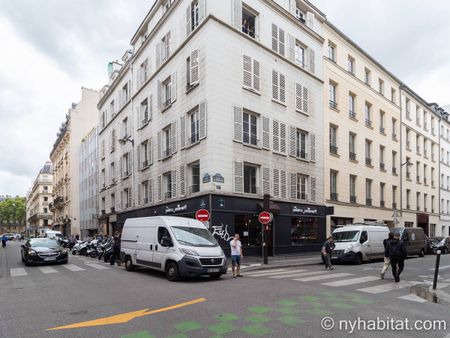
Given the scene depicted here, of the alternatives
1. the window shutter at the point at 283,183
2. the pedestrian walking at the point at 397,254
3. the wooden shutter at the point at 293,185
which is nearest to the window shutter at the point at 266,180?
the window shutter at the point at 283,183

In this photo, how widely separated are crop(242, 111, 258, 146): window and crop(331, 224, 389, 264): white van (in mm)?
6843

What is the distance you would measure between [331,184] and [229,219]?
1130 cm

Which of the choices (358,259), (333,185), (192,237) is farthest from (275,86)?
(192,237)

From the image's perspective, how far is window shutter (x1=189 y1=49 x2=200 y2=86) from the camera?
2111 cm

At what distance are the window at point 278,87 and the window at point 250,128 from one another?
2.31m

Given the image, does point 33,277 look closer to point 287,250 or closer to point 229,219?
point 229,219

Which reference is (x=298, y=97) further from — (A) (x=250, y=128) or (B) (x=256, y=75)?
(A) (x=250, y=128)

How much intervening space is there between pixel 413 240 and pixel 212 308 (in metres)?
19.2

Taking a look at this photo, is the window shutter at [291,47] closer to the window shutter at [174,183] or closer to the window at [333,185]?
the window at [333,185]

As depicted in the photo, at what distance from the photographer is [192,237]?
496 inches

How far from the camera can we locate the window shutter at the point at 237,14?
840 inches

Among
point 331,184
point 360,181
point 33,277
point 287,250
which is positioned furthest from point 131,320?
point 360,181

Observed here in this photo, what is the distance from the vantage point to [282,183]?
76.4ft

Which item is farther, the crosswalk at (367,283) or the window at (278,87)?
the window at (278,87)
